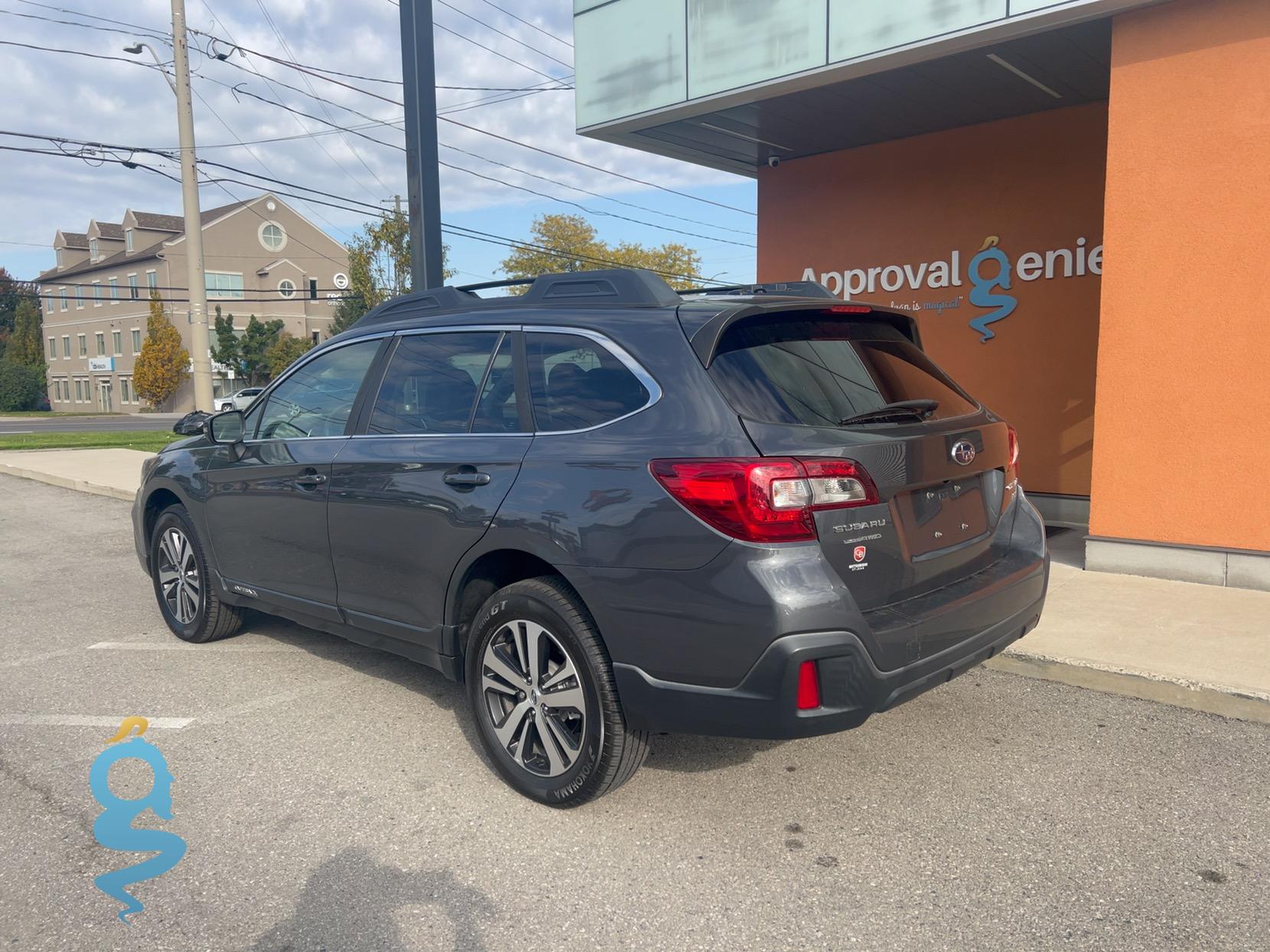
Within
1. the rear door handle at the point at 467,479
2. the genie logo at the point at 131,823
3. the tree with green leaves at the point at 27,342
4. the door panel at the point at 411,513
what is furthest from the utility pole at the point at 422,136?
the tree with green leaves at the point at 27,342

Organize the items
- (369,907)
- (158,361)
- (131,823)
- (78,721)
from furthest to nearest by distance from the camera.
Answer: (158,361), (78,721), (131,823), (369,907)

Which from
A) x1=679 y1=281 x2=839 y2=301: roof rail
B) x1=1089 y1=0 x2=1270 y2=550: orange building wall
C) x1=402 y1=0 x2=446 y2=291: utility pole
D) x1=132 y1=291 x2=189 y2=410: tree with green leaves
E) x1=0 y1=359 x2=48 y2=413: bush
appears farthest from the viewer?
x1=0 y1=359 x2=48 y2=413: bush

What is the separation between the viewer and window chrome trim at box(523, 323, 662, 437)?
3348mm

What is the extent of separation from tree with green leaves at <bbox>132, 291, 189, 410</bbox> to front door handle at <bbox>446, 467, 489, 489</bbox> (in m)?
58.1

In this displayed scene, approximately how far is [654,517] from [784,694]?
2.23ft

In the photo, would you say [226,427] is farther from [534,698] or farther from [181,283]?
[181,283]

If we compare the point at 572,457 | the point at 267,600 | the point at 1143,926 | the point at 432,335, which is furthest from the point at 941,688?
the point at 267,600

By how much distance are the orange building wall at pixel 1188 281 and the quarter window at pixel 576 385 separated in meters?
4.63

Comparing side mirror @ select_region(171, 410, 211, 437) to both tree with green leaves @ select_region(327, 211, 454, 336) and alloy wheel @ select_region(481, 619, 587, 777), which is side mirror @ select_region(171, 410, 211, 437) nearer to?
alloy wheel @ select_region(481, 619, 587, 777)

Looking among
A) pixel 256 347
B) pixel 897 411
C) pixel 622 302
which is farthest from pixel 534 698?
pixel 256 347

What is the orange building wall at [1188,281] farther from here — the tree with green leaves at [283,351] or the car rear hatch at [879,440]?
the tree with green leaves at [283,351]

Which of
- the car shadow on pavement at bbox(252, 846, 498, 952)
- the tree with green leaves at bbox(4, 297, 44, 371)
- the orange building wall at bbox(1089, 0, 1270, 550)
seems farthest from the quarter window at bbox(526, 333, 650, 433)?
the tree with green leaves at bbox(4, 297, 44, 371)

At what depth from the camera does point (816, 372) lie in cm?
343

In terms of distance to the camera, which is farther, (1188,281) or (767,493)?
(1188,281)
